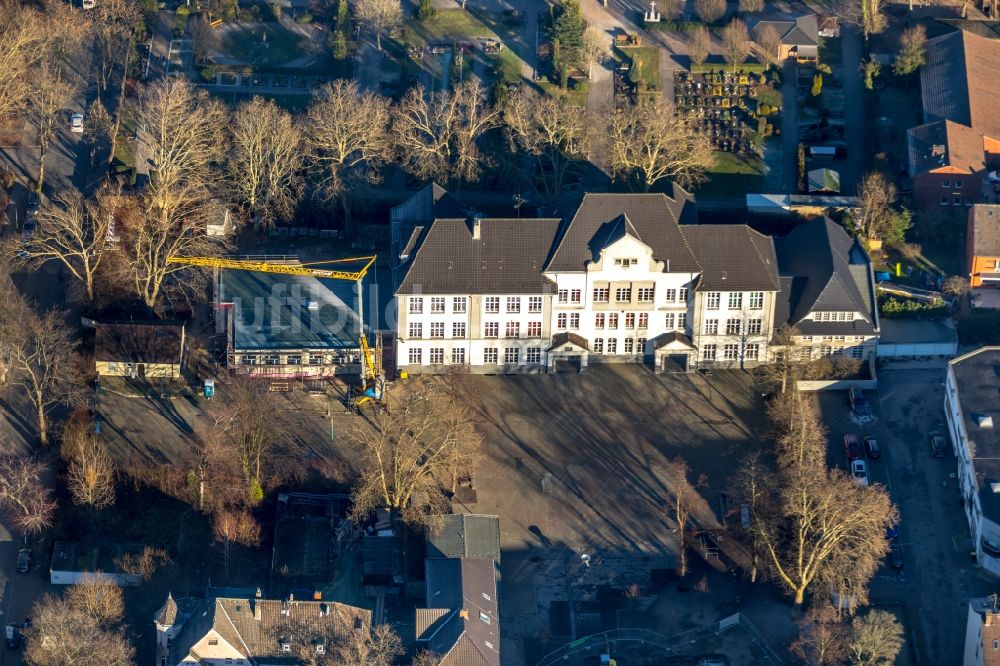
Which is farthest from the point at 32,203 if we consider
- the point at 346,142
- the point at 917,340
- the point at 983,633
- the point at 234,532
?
the point at 983,633

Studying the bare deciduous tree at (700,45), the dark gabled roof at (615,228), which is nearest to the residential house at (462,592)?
the dark gabled roof at (615,228)

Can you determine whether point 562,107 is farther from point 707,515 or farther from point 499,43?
point 707,515

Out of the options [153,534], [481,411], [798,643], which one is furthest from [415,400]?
[798,643]

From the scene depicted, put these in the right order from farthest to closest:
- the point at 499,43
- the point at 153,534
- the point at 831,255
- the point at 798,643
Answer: the point at 499,43 < the point at 831,255 < the point at 153,534 < the point at 798,643

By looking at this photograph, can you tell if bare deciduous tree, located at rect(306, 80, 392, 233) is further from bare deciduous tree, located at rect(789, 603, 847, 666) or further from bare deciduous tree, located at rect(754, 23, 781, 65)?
bare deciduous tree, located at rect(789, 603, 847, 666)

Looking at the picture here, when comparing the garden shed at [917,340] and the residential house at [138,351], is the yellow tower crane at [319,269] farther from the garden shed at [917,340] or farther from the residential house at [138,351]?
the garden shed at [917,340]

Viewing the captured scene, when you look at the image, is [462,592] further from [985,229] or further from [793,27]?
[793,27]
